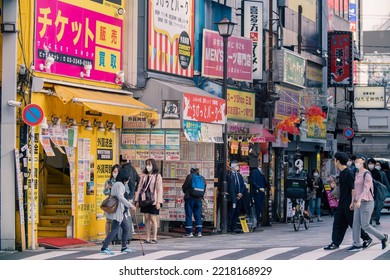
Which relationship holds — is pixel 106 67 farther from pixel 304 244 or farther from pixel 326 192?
pixel 326 192

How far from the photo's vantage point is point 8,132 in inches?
835

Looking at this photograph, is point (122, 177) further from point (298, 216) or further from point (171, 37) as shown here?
A: point (298, 216)

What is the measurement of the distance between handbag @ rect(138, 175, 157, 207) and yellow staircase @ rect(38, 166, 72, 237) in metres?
1.84

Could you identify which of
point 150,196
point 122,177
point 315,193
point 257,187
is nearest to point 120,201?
point 122,177

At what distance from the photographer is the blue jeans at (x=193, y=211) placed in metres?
26.5

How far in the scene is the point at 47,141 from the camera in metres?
22.6

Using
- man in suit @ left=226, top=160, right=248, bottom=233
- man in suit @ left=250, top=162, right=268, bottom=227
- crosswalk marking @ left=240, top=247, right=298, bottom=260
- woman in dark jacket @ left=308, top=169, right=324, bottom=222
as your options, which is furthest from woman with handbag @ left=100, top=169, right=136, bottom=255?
woman in dark jacket @ left=308, top=169, right=324, bottom=222

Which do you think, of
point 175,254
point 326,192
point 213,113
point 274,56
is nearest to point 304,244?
point 175,254

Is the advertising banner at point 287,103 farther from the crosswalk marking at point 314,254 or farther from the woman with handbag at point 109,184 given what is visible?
the crosswalk marking at point 314,254


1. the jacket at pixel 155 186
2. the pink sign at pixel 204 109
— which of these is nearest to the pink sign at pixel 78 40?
the pink sign at pixel 204 109

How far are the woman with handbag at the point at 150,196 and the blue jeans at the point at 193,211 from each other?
2454 mm

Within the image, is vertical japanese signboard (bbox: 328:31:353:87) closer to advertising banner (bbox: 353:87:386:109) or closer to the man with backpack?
advertising banner (bbox: 353:87:386:109)

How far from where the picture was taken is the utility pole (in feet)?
69.5

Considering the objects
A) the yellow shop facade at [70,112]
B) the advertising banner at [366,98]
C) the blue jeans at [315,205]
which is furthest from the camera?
the advertising banner at [366,98]
